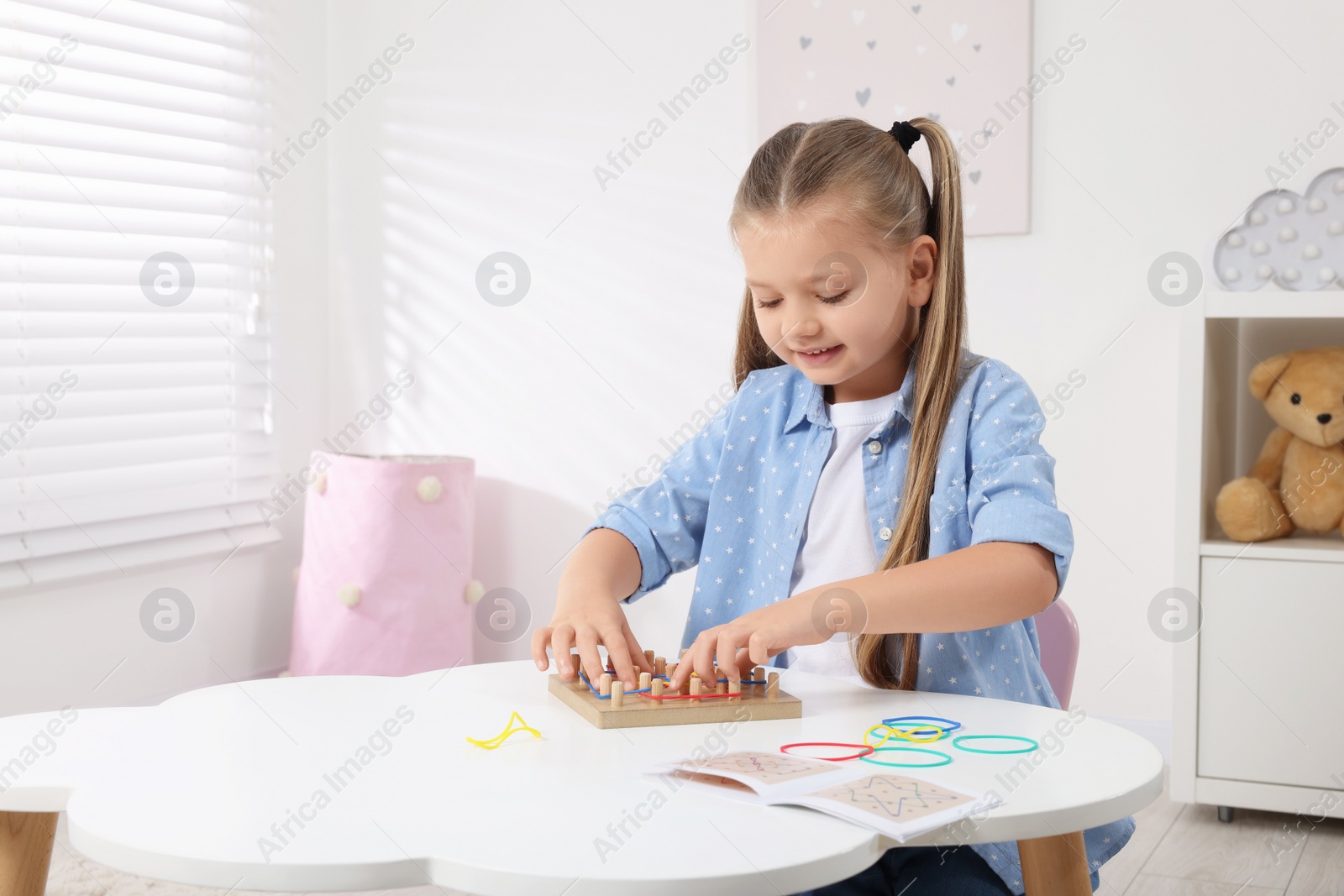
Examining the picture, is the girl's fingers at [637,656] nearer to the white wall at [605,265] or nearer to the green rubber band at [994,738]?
the green rubber band at [994,738]

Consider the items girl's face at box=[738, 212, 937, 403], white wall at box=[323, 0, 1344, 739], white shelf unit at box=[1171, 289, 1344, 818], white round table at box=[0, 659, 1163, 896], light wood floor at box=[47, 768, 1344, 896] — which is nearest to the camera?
white round table at box=[0, 659, 1163, 896]

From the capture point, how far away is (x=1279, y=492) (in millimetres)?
2279

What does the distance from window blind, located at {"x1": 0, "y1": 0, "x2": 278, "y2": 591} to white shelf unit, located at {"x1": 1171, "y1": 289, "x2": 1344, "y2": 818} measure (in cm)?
210

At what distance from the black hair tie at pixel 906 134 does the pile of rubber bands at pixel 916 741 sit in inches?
24.6

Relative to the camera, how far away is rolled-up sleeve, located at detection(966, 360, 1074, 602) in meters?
1.07

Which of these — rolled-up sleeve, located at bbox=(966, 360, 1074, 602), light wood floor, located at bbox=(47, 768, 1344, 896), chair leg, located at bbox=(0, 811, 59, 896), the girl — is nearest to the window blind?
light wood floor, located at bbox=(47, 768, 1344, 896)

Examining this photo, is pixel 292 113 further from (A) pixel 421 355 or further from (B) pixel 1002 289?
(B) pixel 1002 289

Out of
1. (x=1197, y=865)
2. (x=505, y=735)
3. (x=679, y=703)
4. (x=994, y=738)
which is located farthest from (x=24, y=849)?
(x=1197, y=865)

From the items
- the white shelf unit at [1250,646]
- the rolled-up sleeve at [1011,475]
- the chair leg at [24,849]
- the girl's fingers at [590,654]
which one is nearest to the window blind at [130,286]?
the chair leg at [24,849]

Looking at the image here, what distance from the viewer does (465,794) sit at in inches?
31.1

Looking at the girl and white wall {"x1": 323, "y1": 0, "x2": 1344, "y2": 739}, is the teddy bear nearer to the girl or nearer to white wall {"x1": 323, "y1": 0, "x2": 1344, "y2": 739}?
white wall {"x1": 323, "y1": 0, "x2": 1344, "y2": 739}

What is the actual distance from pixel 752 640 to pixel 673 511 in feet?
1.34

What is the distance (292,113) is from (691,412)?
1.28 metres

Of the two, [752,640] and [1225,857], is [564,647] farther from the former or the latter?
[1225,857]
